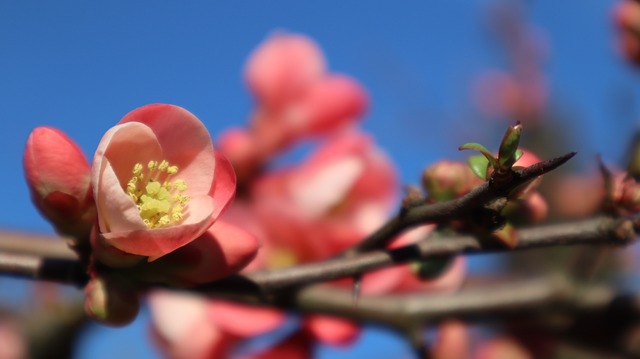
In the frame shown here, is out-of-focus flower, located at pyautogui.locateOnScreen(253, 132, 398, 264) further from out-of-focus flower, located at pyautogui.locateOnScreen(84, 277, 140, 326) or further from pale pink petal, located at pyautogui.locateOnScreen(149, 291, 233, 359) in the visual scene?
out-of-focus flower, located at pyautogui.locateOnScreen(84, 277, 140, 326)

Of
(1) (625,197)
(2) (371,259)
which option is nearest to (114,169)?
(2) (371,259)

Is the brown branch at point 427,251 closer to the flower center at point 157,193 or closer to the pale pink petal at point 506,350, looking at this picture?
the flower center at point 157,193

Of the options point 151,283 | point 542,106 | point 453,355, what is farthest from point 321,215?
point 542,106

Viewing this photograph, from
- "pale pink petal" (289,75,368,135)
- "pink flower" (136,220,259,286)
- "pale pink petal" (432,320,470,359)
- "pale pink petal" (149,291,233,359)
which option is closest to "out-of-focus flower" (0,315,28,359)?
"pale pink petal" (149,291,233,359)

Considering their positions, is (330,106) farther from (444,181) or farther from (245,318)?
(444,181)

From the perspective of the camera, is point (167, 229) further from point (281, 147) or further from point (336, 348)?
point (281, 147)

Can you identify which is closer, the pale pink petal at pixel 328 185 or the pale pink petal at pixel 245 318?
the pale pink petal at pixel 245 318

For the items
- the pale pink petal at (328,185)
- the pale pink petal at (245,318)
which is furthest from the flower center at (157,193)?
the pale pink petal at (328,185)
